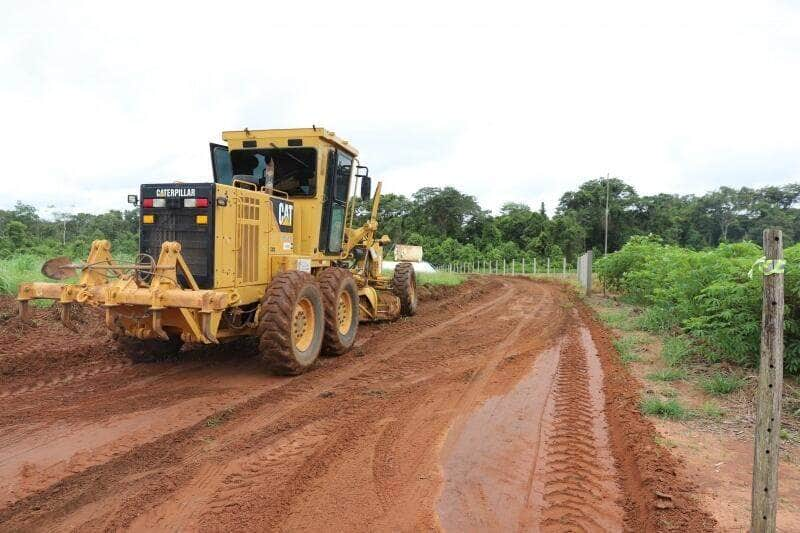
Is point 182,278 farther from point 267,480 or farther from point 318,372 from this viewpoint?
point 267,480

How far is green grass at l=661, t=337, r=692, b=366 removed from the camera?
279 inches

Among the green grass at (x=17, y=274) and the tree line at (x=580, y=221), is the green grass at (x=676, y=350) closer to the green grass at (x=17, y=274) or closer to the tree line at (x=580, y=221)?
the green grass at (x=17, y=274)

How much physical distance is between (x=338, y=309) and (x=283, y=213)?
156 cm

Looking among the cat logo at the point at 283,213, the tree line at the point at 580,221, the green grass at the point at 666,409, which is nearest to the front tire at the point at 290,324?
the cat logo at the point at 283,213

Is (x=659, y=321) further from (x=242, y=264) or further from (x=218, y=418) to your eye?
(x=218, y=418)

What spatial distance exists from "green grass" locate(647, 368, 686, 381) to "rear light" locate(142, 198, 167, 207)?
6.15 m

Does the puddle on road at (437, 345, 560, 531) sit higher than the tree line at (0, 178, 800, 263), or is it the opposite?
the tree line at (0, 178, 800, 263)

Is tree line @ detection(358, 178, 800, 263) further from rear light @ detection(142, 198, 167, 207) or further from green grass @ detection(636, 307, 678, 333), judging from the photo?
rear light @ detection(142, 198, 167, 207)

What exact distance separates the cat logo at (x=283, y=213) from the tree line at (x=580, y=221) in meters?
38.7

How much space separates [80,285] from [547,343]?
22.0 ft

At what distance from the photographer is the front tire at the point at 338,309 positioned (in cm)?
736

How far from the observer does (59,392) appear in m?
5.68

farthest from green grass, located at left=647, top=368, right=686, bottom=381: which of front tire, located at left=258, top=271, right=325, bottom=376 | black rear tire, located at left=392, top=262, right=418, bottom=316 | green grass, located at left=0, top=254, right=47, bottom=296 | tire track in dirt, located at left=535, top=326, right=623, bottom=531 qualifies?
green grass, located at left=0, top=254, right=47, bottom=296

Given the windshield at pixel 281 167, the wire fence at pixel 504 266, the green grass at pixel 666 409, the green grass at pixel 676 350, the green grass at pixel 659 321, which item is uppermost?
the windshield at pixel 281 167
